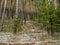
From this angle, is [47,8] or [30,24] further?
[30,24]

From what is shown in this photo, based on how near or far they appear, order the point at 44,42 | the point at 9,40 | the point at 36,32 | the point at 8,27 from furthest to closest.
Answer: the point at 8,27 < the point at 36,32 < the point at 9,40 < the point at 44,42

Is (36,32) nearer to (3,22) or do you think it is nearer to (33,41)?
(33,41)

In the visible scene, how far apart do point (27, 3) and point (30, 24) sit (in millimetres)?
1055

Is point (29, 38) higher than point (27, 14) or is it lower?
lower

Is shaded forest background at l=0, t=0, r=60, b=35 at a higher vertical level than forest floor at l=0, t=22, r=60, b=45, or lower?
higher

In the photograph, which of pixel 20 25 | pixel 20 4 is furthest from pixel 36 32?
pixel 20 4

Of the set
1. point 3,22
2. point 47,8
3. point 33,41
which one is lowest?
point 33,41

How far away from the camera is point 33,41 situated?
5664 mm

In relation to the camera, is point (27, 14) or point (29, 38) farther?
point (27, 14)

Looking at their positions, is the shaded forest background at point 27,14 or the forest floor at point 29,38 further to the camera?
the shaded forest background at point 27,14

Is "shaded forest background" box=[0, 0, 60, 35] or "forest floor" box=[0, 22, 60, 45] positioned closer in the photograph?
"forest floor" box=[0, 22, 60, 45]

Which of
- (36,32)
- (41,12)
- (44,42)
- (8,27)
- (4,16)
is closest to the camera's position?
(44,42)

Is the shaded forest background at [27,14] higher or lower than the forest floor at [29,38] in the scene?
higher

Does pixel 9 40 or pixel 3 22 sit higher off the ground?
pixel 3 22
